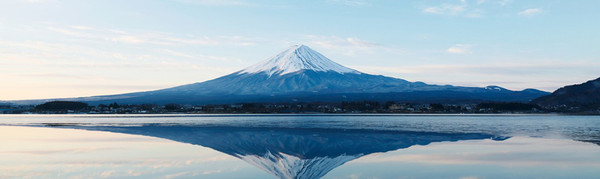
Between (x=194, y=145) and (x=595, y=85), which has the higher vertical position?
(x=595, y=85)

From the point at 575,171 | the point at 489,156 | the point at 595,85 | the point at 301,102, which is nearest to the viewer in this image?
the point at 575,171

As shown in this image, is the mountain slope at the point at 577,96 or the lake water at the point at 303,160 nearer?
the lake water at the point at 303,160

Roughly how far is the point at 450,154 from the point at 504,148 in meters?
3.75

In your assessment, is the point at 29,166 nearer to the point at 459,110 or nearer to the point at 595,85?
the point at 459,110

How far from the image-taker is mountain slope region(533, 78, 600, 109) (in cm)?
16599

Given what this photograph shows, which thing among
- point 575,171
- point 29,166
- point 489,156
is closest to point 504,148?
point 489,156

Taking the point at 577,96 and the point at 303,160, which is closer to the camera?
the point at 303,160

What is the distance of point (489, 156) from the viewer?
20672 millimetres

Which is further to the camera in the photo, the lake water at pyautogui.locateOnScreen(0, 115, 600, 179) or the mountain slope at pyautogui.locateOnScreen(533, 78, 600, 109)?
the mountain slope at pyautogui.locateOnScreen(533, 78, 600, 109)

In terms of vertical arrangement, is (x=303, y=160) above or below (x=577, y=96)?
below

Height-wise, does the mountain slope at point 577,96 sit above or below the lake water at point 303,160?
above

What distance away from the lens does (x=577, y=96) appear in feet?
581

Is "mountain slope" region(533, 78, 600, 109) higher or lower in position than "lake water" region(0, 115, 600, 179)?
higher

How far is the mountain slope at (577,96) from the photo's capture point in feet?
545
